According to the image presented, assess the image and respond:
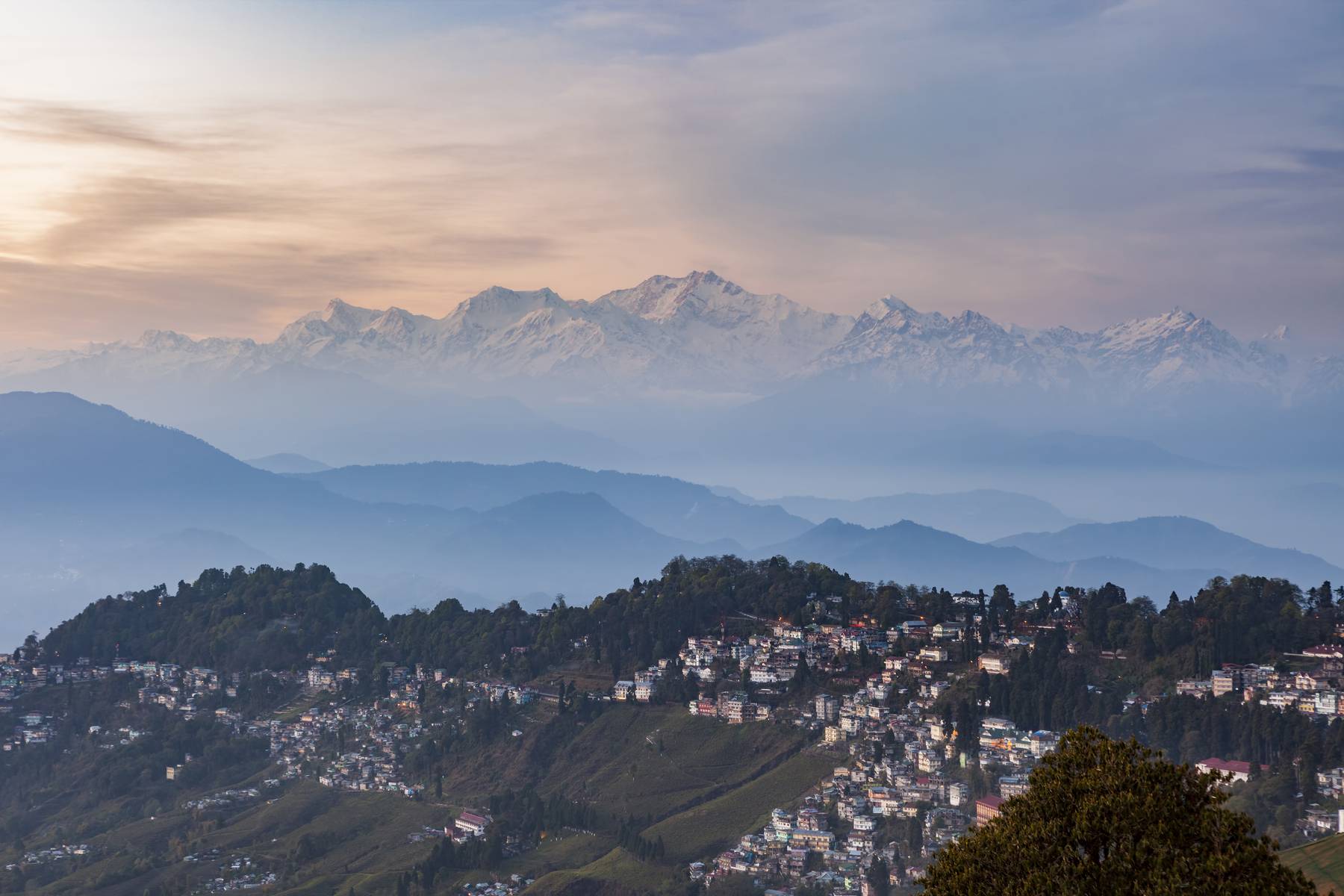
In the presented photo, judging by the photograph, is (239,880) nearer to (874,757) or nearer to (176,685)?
(874,757)

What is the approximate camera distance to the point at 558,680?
5138 inches

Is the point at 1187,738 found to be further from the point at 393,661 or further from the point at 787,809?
the point at 393,661

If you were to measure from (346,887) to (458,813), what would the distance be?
1624cm

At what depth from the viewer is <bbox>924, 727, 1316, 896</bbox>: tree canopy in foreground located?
23.8m

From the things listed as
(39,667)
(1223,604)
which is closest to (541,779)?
(1223,604)

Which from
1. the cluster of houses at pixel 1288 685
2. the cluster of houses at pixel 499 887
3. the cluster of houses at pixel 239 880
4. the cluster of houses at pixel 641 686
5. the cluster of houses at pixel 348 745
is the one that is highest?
the cluster of houses at pixel 1288 685

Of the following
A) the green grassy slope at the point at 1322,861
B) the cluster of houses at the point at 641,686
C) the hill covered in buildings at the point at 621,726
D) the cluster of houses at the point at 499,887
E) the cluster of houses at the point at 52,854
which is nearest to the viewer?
the green grassy slope at the point at 1322,861

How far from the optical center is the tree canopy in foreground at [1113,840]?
2380 cm

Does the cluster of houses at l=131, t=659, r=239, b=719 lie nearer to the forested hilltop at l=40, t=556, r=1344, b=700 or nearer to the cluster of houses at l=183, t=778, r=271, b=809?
the forested hilltop at l=40, t=556, r=1344, b=700

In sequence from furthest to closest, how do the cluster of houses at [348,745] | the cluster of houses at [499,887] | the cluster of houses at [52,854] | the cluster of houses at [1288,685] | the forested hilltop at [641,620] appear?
the cluster of houses at [348,745]
the cluster of houses at [52,854]
the forested hilltop at [641,620]
the cluster of houses at [1288,685]
the cluster of houses at [499,887]

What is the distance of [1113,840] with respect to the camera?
2516 cm

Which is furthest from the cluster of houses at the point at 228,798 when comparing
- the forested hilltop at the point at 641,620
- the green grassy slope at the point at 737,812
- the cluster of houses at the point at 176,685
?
the green grassy slope at the point at 737,812

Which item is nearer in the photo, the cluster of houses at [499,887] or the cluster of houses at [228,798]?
the cluster of houses at [499,887]

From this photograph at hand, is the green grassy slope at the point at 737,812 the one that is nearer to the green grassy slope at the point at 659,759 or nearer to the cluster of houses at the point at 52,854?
the green grassy slope at the point at 659,759
